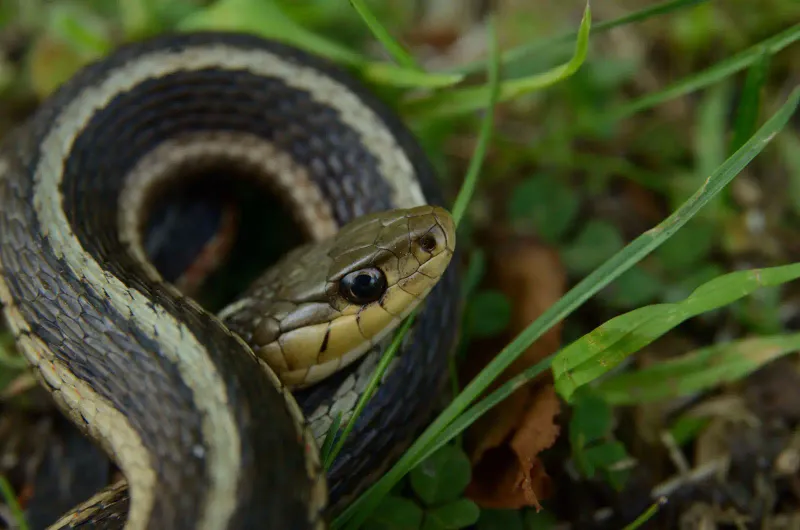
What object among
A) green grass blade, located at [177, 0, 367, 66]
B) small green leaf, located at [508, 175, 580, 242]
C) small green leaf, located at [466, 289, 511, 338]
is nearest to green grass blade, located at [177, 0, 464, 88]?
green grass blade, located at [177, 0, 367, 66]

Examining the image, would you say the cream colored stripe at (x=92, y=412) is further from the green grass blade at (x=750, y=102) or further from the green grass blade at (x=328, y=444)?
the green grass blade at (x=750, y=102)

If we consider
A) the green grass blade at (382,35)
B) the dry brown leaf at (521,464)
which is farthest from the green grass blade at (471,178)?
the dry brown leaf at (521,464)

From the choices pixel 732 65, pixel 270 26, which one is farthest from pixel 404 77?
pixel 732 65

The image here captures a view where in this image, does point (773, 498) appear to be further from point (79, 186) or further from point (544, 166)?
point (79, 186)

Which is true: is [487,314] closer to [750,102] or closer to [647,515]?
[647,515]

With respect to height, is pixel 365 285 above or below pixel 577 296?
above

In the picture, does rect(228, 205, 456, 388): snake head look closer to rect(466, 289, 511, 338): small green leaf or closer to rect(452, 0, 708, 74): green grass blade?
rect(466, 289, 511, 338): small green leaf

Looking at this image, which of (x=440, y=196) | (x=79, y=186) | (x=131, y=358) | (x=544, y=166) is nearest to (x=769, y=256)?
(x=544, y=166)
